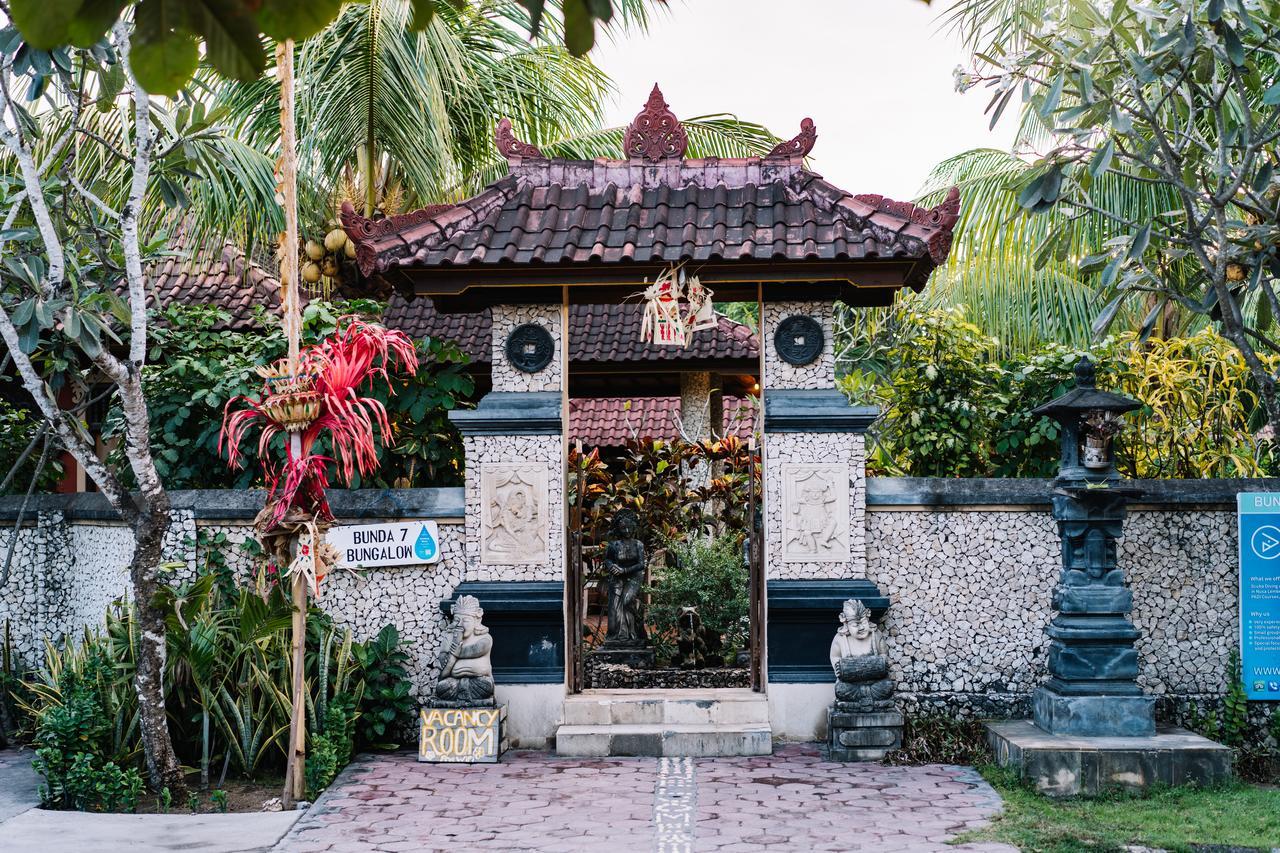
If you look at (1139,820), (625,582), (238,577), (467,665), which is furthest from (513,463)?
(1139,820)

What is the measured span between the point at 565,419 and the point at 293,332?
2396 millimetres

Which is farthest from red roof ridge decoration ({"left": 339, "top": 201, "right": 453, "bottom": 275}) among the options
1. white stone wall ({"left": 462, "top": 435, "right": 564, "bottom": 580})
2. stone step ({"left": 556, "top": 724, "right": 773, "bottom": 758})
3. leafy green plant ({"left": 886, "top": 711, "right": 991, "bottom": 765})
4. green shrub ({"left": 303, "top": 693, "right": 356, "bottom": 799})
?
leafy green plant ({"left": 886, "top": 711, "right": 991, "bottom": 765})

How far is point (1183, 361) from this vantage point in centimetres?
802

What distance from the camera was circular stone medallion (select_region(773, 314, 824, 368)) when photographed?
765 cm

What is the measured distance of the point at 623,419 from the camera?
64.5ft

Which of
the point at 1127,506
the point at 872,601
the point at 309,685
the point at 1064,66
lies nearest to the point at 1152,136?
the point at 1064,66

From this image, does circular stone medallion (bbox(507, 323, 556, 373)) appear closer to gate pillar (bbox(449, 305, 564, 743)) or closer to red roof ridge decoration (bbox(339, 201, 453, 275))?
gate pillar (bbox(449, 305, 564, 743))

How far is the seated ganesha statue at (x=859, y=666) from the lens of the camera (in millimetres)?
7000

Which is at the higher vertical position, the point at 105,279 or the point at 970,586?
the point at 105,279

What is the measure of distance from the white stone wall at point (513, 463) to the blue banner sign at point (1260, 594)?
428 cm

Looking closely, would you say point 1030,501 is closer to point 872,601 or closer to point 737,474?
point 872,601

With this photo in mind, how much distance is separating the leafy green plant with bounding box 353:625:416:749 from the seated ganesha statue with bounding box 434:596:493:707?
385mm

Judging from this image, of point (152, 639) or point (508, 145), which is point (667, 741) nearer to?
point (152, 639)

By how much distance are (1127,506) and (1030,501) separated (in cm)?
61
